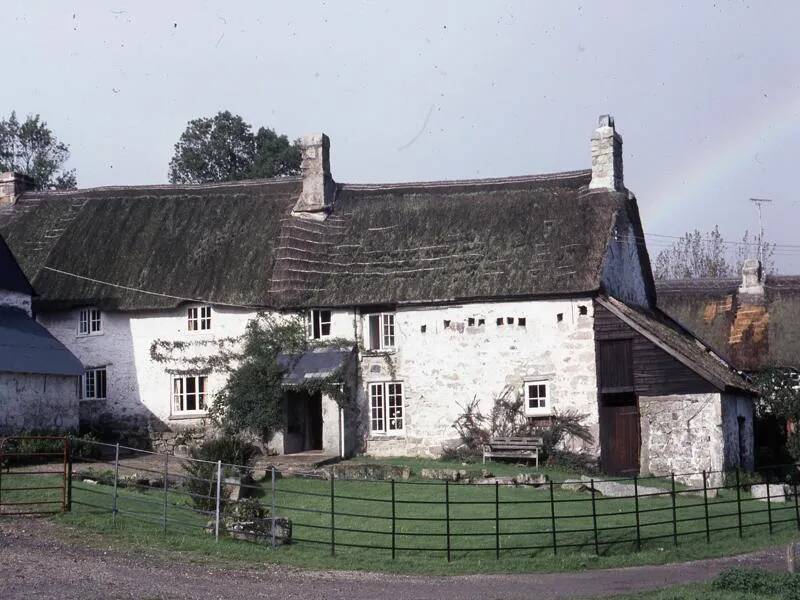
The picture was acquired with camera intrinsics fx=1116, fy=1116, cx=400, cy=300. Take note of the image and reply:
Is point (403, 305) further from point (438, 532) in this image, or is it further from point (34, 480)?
point (438, 532)

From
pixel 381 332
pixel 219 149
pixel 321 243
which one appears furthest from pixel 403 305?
pixel 219 149

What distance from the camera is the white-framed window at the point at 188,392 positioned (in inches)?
1380

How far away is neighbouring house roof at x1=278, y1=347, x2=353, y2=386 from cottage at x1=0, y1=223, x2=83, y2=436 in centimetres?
596

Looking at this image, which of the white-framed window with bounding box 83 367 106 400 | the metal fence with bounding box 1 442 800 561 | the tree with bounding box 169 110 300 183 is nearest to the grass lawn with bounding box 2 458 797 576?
the metal fence with bounding box 1 442 800 561

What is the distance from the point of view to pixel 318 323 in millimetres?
34562

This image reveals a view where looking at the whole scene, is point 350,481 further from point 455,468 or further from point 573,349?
point 573,349

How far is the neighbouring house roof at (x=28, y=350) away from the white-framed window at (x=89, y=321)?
3.33m

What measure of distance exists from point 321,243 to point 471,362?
6690mm

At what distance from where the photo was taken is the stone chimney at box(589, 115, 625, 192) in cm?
3500

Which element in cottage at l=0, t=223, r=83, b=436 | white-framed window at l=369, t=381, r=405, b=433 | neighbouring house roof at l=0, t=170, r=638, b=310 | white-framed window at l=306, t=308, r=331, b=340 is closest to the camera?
cottage at l=0, t=223, r=83, b=436

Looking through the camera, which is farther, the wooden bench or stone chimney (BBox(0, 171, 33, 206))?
stone chimney (BBox(0, 171, 33, 206))

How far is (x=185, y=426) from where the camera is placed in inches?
1366

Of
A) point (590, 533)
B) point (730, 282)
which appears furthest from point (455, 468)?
point (730, 282)

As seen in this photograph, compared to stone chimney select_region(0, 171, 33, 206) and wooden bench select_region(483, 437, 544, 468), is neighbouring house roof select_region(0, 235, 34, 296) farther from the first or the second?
wooden bench select_region(483, 437, 544, 468)
